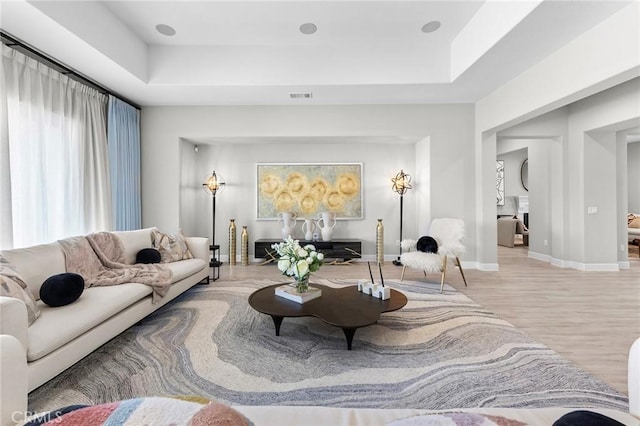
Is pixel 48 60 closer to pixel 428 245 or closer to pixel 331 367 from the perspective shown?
pixel 331 367

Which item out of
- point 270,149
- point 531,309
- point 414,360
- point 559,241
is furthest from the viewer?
point 270,149

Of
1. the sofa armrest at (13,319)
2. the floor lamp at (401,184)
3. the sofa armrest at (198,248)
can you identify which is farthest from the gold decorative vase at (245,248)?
the sofa armrest at (13,319)

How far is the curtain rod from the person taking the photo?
275 centimetres

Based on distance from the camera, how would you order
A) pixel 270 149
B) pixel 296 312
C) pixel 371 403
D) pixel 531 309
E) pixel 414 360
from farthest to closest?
pixel 270 149 → pixel 531 309 → pixel 296 312 → pixel 414 360 → pixel 371 403

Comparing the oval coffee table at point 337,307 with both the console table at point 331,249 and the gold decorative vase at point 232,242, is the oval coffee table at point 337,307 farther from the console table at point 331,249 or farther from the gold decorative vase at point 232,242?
the gold decorative vase at point 232,242

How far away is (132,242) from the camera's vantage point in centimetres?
340

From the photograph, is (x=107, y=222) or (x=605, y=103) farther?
(x=605, y=103)

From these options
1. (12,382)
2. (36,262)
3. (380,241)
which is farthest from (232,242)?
(12,382)

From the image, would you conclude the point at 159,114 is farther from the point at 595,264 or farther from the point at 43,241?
the point at 595,264

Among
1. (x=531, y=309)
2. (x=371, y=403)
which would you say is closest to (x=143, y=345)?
(x=371, y=403)

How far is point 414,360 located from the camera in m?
2.06

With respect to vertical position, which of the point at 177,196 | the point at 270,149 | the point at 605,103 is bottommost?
the point at 177,196

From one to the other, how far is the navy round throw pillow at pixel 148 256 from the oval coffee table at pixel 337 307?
1.53 m

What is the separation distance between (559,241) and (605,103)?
2.32 metres
